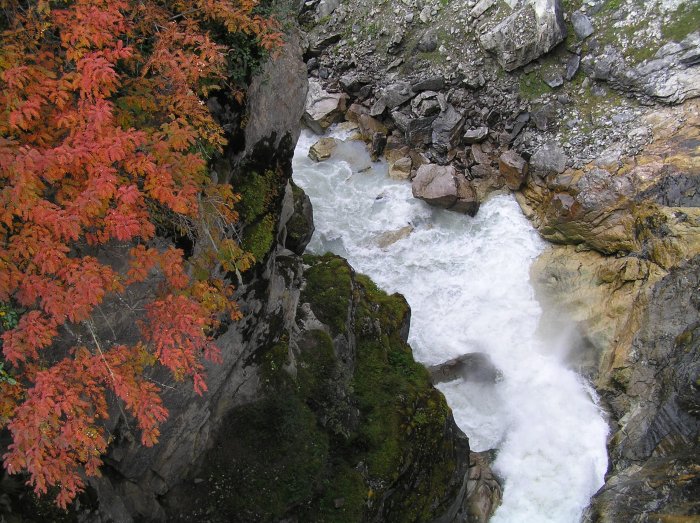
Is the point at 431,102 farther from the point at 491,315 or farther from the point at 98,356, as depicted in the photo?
the point at 98,356

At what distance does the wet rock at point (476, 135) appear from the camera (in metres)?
23.2

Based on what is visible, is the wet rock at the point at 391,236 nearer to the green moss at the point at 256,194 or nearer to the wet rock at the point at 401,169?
the wet rock at the point at 401,169

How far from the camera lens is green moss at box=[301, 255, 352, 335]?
12820mm

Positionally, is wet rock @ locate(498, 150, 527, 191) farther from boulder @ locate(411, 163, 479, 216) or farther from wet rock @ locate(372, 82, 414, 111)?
wet rock @ locate(372, 82, 414, 111)

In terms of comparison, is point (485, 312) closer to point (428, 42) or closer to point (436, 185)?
point (436, 185)

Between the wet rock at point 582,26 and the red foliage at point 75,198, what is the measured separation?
71.3 feet

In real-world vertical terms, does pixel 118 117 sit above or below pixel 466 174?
below

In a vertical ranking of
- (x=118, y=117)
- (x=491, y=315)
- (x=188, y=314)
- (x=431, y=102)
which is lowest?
(x=188, y=314)

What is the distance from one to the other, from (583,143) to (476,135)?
14.6 feet

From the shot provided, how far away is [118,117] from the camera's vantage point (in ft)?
23.2

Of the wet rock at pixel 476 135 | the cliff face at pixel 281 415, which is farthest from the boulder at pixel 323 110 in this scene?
the cliff face at pixel 281 415

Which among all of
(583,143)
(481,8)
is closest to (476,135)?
(583,143)

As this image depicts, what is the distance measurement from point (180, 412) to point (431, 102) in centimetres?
1920

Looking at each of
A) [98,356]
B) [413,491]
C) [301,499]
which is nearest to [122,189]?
[98,356]
